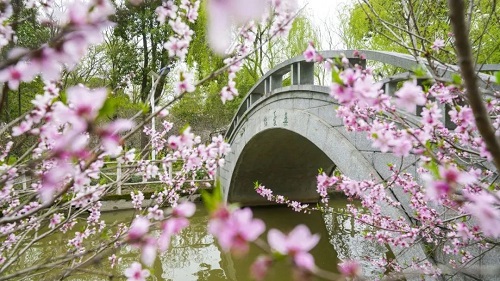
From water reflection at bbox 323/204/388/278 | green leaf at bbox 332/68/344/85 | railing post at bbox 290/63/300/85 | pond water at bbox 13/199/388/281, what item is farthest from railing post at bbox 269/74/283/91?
green leaf at bbox 332/68/344/85

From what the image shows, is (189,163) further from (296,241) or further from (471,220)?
(471,220)

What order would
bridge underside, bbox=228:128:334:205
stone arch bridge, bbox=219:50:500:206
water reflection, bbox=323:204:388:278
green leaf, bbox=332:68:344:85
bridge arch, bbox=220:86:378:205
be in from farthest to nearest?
bridge underside, bbox=228:128:334:205 < water reflection, bbox=323:204:388:278 < bridge arch, bbox=220:86:378:205 < stone arch bridge, bbox=219:50:500:206 < green leaf, bbox=332:68:344:85

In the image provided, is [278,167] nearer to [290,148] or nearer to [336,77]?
[290,148]

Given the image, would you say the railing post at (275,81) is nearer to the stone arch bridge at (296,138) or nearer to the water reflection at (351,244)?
the stone arch bridge at (296,138)

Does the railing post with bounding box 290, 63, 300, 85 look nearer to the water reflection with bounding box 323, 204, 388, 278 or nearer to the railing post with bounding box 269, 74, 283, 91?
the railing post with bounding box 269, 74, 283, 91

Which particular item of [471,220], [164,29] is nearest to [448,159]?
[471,220]

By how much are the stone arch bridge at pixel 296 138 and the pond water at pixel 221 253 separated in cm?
139

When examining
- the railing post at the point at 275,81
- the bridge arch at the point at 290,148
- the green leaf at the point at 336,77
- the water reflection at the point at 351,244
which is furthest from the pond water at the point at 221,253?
the green leaf at the point at 336,77

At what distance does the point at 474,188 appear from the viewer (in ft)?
7.38

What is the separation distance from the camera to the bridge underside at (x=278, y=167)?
966 centimetres

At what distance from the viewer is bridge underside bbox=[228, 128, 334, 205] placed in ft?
31.7

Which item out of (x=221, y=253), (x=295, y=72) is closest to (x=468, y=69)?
(x=295, y=72)

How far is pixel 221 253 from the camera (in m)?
7.81

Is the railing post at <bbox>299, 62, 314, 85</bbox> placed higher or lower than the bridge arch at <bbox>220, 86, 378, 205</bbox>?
higher
